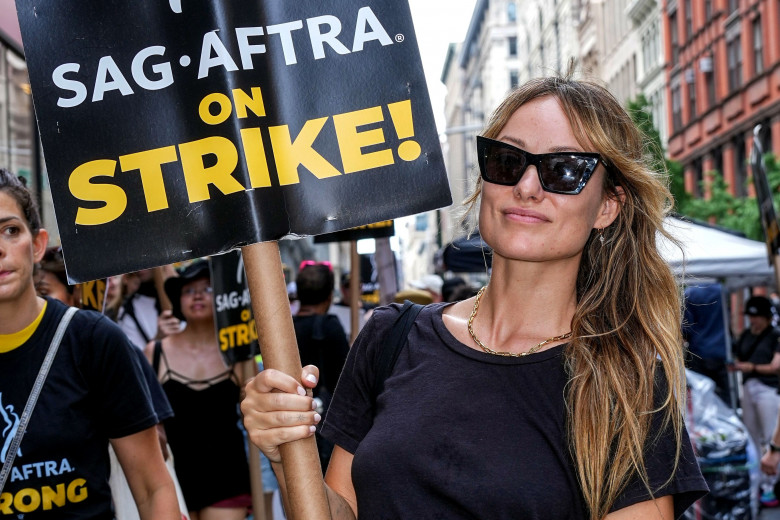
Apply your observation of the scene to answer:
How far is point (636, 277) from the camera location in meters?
2.76

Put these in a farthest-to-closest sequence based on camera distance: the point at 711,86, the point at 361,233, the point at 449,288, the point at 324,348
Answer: the point at 711,86 < the point at 449,288 < the point at 361,233 < the point at 324,348

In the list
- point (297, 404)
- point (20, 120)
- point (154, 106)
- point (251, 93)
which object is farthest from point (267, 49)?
point (20, 120)

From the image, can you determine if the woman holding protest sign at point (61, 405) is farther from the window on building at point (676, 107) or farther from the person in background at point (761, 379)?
the window on building at point (676, 107)

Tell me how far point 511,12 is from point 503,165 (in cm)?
8890

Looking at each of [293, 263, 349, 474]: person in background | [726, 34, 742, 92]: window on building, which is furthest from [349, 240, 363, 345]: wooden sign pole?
[726, 34, 742, 92]: window on building

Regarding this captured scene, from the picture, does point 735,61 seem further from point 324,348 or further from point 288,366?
point 288,366

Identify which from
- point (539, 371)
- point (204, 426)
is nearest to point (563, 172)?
point (539, 371)

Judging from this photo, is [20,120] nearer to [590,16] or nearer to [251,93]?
[251,93]

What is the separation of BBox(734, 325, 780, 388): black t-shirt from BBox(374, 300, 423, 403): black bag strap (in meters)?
8.28

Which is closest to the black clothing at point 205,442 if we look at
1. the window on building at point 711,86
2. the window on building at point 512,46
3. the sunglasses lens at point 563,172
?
the sunglasses lens at point 563,172

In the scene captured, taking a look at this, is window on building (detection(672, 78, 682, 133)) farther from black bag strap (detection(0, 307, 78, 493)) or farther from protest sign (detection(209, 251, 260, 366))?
black bag strap (detection(0, 307, 78, 493))

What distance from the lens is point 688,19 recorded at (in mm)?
43906

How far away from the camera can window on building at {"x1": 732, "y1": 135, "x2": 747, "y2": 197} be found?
3781cm

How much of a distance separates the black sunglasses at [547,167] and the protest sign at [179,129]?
34 cm
